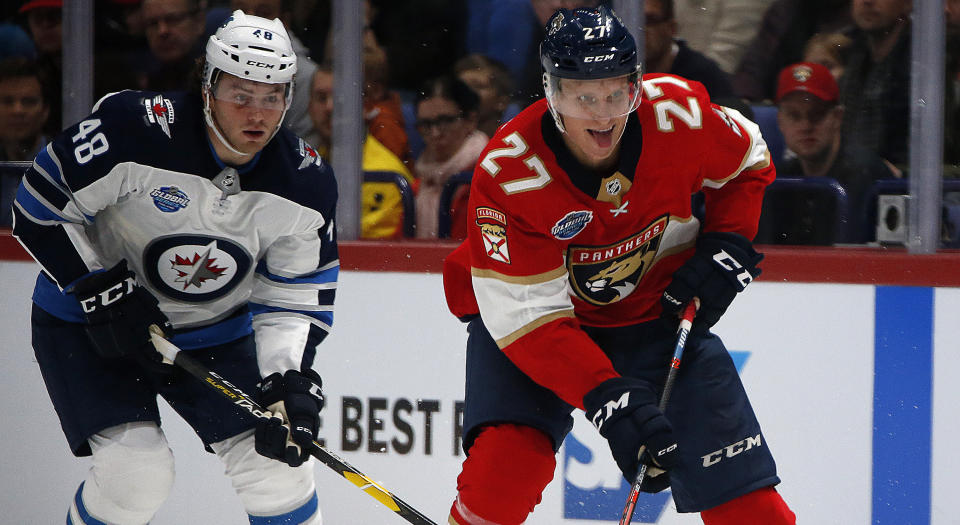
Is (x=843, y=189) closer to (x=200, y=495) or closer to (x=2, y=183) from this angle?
(x=200, y=495)

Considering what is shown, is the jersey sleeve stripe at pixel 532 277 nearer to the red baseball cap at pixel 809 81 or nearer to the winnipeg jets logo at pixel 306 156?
the winnipeg jets logo at pixel 306 156

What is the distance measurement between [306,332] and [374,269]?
76 cm

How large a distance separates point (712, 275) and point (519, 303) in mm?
397

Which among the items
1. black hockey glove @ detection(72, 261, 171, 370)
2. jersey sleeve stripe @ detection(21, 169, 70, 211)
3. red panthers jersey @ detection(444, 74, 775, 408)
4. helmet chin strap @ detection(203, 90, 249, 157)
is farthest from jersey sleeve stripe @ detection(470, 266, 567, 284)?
jersey sleeve stripe @ detection(21, 169, 70, 211)

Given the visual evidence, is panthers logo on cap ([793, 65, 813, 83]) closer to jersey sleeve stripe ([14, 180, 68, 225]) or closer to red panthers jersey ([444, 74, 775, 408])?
red panthers jersey ([444, 74, 775, 408])

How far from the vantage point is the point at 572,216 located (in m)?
2.17

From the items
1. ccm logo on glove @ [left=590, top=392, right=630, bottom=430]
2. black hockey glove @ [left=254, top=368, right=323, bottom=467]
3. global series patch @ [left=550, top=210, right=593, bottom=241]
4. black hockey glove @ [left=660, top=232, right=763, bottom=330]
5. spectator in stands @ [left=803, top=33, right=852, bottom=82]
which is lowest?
black hockey glove @ [left=254, top=368, right=323, bottom=467]

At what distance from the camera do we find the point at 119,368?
2.55 metres

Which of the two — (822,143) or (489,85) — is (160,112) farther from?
(822,143)

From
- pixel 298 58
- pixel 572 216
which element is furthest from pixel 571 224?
pixel 298 58

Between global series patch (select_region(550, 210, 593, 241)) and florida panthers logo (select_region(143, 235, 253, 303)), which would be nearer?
global series patch (select_region(550, 210, 593, 241))

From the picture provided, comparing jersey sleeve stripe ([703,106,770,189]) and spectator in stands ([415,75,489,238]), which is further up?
jersey sleeve stripe ([703,106,770,189])

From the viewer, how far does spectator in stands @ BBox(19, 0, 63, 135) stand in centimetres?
359

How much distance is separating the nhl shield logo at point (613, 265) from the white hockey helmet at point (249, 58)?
0.70 metres
